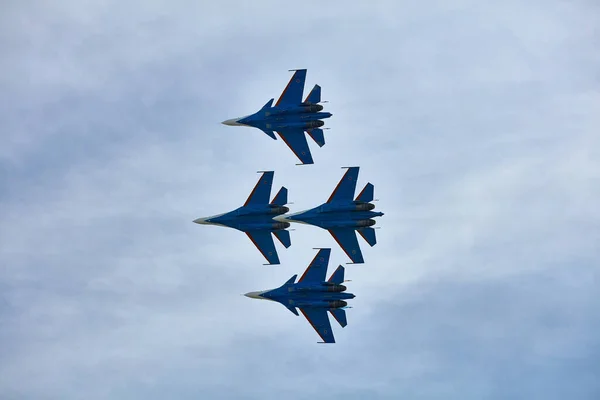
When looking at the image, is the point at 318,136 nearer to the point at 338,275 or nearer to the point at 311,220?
the point at 311,220

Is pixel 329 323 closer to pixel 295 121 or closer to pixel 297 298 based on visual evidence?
pixel 297 298

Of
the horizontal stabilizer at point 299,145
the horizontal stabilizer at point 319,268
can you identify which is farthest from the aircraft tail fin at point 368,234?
the horizontal stabilizer at point 299,145

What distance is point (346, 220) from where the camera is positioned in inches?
7677

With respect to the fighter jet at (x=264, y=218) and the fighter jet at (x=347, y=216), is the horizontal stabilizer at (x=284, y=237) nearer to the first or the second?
the fighter jet at (x=264, y=218)

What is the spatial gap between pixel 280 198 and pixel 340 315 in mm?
23107

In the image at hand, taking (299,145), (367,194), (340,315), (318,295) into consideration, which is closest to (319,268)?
(318,295)

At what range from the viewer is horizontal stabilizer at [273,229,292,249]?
196875 millimetres

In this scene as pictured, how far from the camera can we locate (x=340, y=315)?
195875 mm

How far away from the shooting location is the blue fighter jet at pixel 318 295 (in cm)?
19525

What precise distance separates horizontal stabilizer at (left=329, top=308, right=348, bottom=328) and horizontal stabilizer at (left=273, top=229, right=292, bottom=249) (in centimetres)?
1403

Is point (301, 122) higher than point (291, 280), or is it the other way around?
point (301, 122)

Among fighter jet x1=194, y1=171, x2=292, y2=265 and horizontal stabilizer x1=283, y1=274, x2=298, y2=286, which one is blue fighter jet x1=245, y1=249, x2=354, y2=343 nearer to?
horizontal stabilizer x1=283, y1=274, x2=298, y2=286

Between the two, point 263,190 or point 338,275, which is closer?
point 338,275

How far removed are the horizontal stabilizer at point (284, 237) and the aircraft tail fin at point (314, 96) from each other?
2346 cm
